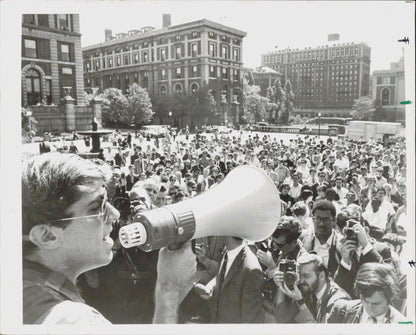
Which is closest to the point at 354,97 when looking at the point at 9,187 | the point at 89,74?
the point at 89,74

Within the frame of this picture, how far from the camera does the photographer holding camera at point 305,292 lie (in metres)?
2.02

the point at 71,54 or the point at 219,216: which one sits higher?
the point at 71,54

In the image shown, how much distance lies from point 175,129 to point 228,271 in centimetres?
133

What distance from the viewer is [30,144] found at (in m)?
2.18

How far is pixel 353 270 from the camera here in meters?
2.12

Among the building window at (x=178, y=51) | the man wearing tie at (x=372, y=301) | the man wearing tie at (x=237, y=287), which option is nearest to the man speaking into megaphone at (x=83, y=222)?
the man wearing tie at (x=237, y=287)

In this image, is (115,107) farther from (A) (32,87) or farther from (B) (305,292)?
(B) (305,292)

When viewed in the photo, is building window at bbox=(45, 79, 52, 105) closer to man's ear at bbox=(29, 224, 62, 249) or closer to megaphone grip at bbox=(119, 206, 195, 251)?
man's ear at bbox=(29, 224, 62, 249)

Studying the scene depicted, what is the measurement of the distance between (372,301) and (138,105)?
1.98 meters

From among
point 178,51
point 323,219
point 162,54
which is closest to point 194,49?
point 178,51

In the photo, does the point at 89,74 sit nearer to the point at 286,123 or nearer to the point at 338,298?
the point at 286,123

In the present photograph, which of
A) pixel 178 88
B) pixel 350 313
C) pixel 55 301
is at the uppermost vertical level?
pixel 178 88

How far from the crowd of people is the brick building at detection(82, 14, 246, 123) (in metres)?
0.41

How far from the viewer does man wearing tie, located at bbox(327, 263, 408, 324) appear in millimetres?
2006
